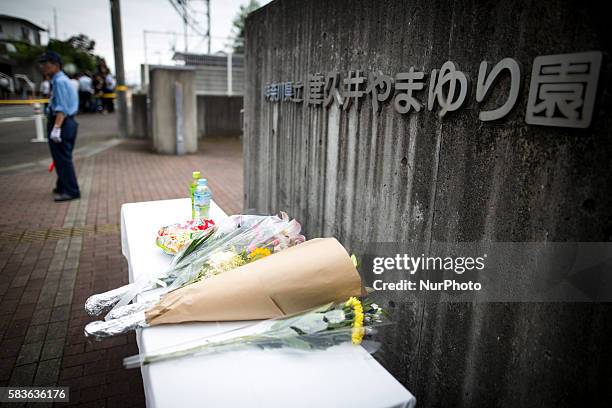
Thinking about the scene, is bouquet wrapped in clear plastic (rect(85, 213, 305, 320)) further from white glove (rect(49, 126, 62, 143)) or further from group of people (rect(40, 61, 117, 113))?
group of people (rect(40, 61, 117, 113))

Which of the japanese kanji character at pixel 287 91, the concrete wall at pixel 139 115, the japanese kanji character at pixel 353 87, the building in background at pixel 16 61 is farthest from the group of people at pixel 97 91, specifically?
Answer: the japanese kanji character at pixel 353 87

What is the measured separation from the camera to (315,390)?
148cm

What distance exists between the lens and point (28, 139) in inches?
515

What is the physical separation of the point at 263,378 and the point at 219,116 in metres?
14.0

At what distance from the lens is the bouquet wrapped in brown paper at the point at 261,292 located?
1721 mm

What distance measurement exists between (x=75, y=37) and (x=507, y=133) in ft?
167

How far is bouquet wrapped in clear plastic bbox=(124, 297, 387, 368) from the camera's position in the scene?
156 cm

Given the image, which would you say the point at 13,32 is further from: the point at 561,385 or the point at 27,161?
the point at 561,385

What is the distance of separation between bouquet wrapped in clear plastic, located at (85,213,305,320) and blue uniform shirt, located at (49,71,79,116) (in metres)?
4.74

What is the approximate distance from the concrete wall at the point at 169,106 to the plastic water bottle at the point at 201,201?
887cm

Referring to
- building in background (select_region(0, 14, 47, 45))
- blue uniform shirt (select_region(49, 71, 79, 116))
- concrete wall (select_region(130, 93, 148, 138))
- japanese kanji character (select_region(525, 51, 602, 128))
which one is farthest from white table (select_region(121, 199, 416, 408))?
building in background (select_region(0, 14, 47, 45))

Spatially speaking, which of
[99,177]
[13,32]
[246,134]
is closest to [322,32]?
[246,134]

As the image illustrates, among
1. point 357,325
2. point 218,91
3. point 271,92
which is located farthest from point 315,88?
point 218,91

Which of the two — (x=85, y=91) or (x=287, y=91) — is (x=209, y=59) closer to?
(x=85, y=91)
